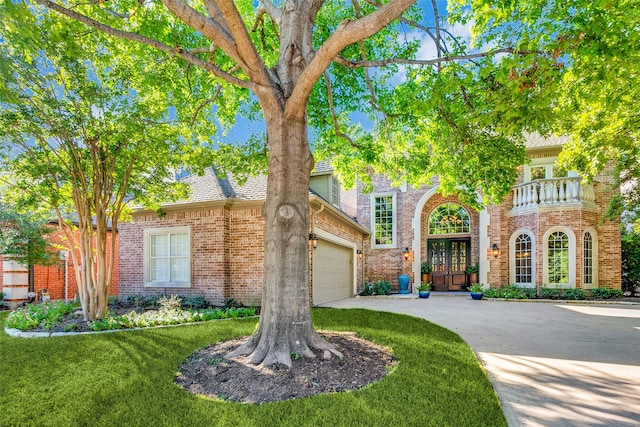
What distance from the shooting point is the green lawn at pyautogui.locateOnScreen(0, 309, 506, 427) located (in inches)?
115

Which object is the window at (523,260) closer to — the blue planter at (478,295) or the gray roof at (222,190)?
the blue planter at (478,295)

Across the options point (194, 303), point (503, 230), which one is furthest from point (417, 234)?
point (194, 303)

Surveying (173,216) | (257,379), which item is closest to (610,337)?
(257,379)

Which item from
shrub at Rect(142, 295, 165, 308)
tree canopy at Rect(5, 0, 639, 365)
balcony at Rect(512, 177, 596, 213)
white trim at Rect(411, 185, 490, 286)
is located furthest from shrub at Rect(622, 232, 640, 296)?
shrub at Rect(142, 295, 165, 308)

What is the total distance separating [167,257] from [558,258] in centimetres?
1480

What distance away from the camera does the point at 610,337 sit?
20.5 ft

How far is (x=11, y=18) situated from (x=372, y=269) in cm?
1504

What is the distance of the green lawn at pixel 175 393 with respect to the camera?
2.93 meters

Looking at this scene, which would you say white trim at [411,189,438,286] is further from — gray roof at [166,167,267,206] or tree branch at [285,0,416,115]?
tree branch at [285,0,416,115]

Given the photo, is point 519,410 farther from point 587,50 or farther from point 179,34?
point 179,34

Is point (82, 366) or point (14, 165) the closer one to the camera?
point (82, 366)

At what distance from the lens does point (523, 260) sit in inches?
→ 545

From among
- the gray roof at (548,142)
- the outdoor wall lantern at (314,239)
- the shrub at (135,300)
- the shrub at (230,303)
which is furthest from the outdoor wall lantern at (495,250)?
the shrub at (135,300)

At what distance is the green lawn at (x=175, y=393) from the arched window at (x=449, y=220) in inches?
436
